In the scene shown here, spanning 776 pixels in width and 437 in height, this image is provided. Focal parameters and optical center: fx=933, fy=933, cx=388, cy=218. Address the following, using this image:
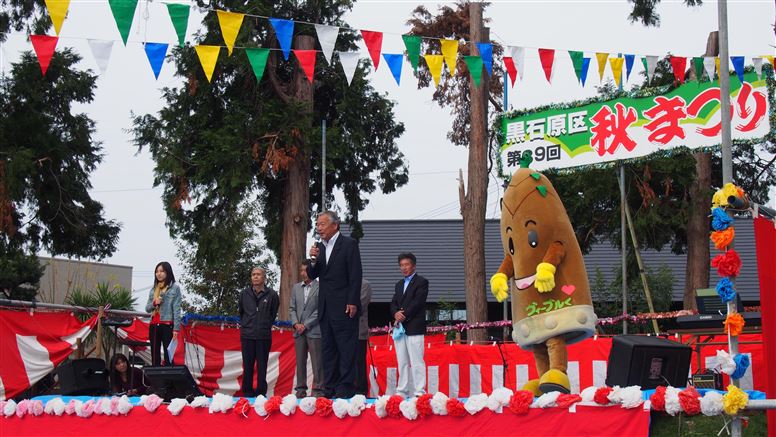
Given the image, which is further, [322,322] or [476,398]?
[322,322]

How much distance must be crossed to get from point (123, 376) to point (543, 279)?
5.14 m

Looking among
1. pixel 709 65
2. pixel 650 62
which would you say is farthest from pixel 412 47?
pixel 709 65

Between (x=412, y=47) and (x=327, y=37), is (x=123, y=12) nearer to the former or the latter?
(x=327, y=37)

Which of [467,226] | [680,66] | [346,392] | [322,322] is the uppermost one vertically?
[680,66]

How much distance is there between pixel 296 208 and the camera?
16.7 metres

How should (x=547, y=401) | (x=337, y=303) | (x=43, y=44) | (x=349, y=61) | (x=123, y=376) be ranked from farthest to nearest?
(x=349, y=61)
(x=123, y=376)
(x=43, y=44)
(x=337, y=303)
(x=547, y=401)

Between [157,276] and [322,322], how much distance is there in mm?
2508

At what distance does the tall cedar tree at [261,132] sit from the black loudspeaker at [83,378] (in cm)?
694

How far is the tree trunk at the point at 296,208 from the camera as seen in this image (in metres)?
16.4

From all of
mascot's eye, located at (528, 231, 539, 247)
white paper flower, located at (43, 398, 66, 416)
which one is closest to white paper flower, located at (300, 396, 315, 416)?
mascot's eye, located at (528, 231, 539, 247)

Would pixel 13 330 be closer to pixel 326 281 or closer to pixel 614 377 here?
pixel 326 281

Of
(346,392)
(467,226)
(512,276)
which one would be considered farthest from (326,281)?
(467,226)

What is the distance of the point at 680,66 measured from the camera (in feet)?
40.1

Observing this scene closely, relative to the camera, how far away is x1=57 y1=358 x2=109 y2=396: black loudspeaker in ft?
29.9
